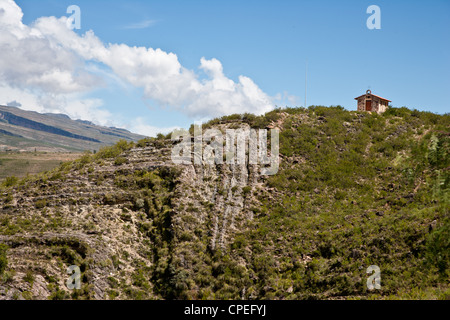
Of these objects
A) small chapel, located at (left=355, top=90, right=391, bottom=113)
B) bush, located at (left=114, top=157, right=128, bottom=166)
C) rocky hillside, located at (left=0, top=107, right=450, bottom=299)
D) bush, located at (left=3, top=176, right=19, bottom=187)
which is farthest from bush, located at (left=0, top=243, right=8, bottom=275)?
small chapel, located at (left=355, top=90, right=391, bottom=113)

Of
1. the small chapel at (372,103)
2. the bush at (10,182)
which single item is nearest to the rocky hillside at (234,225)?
the bush at (10,182)

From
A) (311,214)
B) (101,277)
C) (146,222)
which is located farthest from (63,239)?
(311,214)

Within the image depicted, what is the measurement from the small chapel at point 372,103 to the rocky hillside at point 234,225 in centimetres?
726

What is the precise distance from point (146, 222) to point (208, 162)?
7830 millimetres

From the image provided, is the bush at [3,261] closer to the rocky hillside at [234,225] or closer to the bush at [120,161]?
the rocky hillside at [234,225]

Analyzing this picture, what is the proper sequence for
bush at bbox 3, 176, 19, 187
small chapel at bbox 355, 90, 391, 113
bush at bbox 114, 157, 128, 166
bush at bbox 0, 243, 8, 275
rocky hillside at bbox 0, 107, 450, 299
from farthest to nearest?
small chapel at bbox 355, 90, 391, 113
bush at bbox 114, 157, 128, 166
bush at bbox 3, 176, 19, 187
rocky hillside at bbox 0, 107, 450, 299
bush at bbox 0, 243, 8, 275

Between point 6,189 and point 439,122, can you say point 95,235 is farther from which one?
point 439,122

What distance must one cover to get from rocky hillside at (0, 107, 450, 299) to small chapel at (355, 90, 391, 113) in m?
7.26

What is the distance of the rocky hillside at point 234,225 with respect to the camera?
18.3m

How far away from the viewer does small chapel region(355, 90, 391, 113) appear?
39.7 metres

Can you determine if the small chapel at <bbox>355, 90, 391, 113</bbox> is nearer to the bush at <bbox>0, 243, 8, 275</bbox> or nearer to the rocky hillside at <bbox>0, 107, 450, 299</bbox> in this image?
the rocky hillside at <bbox>0, 107, 450, 299</bbox>

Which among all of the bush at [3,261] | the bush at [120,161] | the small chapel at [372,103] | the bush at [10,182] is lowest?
the bush at [3,261]

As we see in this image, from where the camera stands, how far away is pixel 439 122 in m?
34.7
